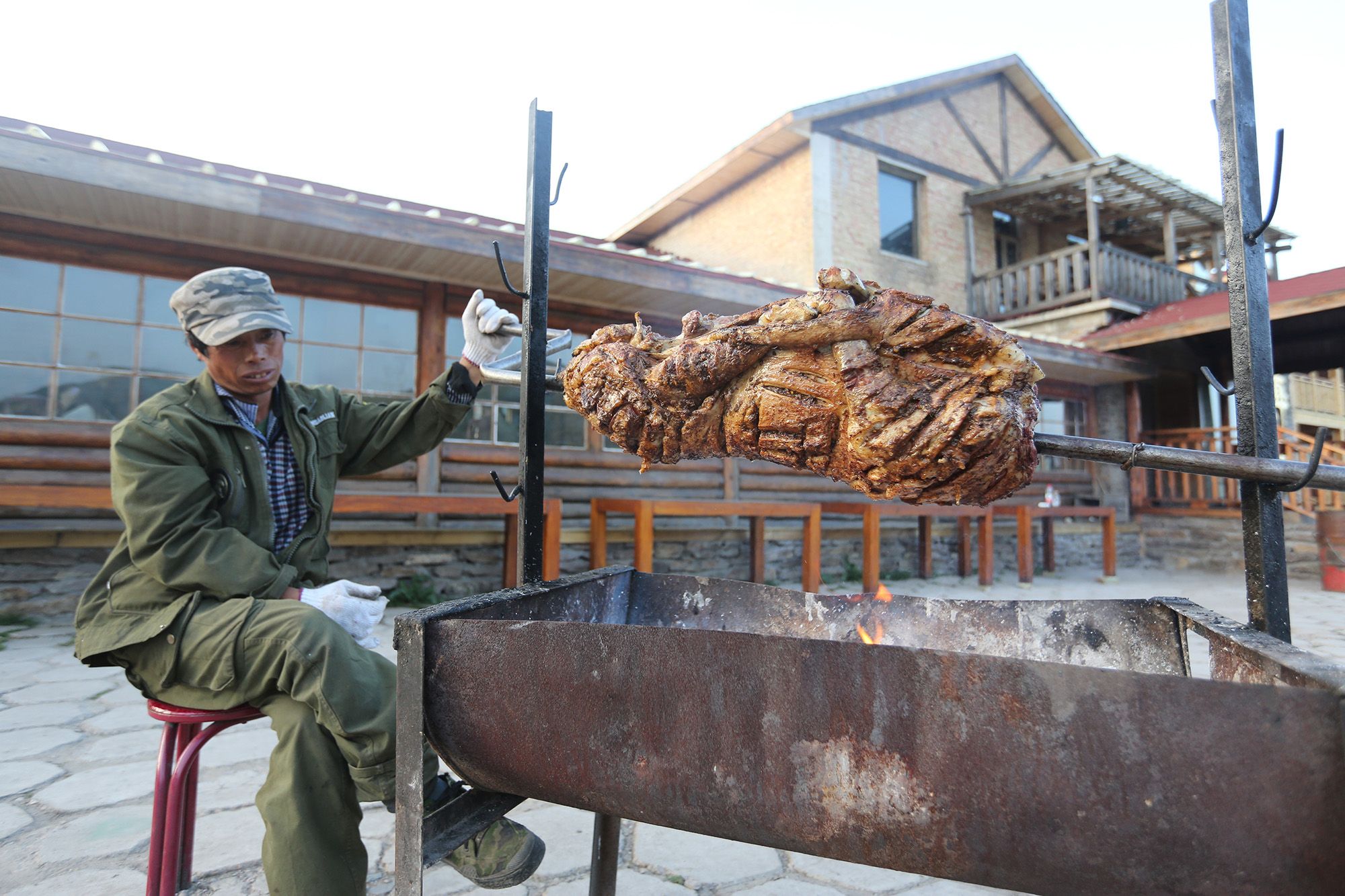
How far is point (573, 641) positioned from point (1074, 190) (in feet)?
47.2

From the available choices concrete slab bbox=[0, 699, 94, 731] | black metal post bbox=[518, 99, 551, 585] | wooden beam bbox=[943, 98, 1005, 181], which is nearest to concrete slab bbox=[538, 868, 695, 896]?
black metal post bbox=[518, 99, 551, 585]

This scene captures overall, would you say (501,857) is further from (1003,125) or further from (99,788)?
(1003,125)

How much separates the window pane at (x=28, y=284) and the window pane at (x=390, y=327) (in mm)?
2085

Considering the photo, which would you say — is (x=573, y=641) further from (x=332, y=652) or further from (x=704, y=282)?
(x=704, y=282)

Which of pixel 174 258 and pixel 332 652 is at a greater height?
pixel 174 258

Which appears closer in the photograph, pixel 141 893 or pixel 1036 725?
pixel 1036 725

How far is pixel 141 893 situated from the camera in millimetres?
1957

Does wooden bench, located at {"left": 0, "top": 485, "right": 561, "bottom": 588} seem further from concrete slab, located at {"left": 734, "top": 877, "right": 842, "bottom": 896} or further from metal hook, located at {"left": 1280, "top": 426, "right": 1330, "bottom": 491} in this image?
metal hook, located at {"left": 1280, "top": 426, "right": 1330, "bottom": 491}

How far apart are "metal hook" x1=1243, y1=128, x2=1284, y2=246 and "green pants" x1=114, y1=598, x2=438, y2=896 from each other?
199cm

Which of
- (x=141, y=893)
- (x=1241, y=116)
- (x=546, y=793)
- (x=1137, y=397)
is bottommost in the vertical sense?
(x=141, y=893)

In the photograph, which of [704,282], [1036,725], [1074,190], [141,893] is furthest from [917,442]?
[1074,190]

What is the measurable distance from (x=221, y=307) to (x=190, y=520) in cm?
61

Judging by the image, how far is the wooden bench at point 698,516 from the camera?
5.93 m

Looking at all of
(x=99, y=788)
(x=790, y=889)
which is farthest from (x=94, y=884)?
(x=790, y=889)
